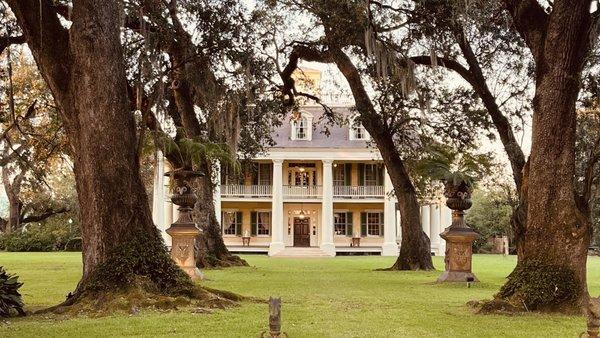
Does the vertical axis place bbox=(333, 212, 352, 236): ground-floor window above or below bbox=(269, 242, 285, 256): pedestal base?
above

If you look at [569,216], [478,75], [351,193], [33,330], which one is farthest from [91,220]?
[351,193]

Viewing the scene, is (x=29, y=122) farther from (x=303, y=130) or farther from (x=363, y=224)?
(x=363, y=224)

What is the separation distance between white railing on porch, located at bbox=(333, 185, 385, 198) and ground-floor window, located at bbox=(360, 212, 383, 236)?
1484 mm

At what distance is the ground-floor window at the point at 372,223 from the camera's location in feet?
135

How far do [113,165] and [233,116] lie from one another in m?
9.39

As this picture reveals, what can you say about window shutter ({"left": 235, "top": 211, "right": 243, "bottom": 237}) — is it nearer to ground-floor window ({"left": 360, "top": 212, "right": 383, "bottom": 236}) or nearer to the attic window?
the attic window

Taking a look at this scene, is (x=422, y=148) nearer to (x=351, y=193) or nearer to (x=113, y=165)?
(x=113, y=165)

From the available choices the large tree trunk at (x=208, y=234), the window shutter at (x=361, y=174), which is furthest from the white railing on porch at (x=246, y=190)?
the large tree trunk at (x=208, y=234)

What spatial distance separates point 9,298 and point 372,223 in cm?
3424

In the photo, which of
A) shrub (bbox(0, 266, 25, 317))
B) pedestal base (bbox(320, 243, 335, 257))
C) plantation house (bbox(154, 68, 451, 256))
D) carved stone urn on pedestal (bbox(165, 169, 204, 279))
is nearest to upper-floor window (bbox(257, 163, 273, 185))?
plantation house (bbox(154, 68, 451, 256))

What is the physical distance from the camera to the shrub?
7.95 metres

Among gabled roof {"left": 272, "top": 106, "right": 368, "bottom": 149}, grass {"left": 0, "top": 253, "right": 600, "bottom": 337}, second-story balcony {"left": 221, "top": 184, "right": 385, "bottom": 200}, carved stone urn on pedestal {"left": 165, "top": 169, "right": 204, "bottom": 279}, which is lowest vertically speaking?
Result: grass {"left": 0, "top": 253, "right": 600, "bottom": 337}

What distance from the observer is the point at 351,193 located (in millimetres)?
40531

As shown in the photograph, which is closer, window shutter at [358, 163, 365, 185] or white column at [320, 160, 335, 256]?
white column at [320, 160, 335, 256]
